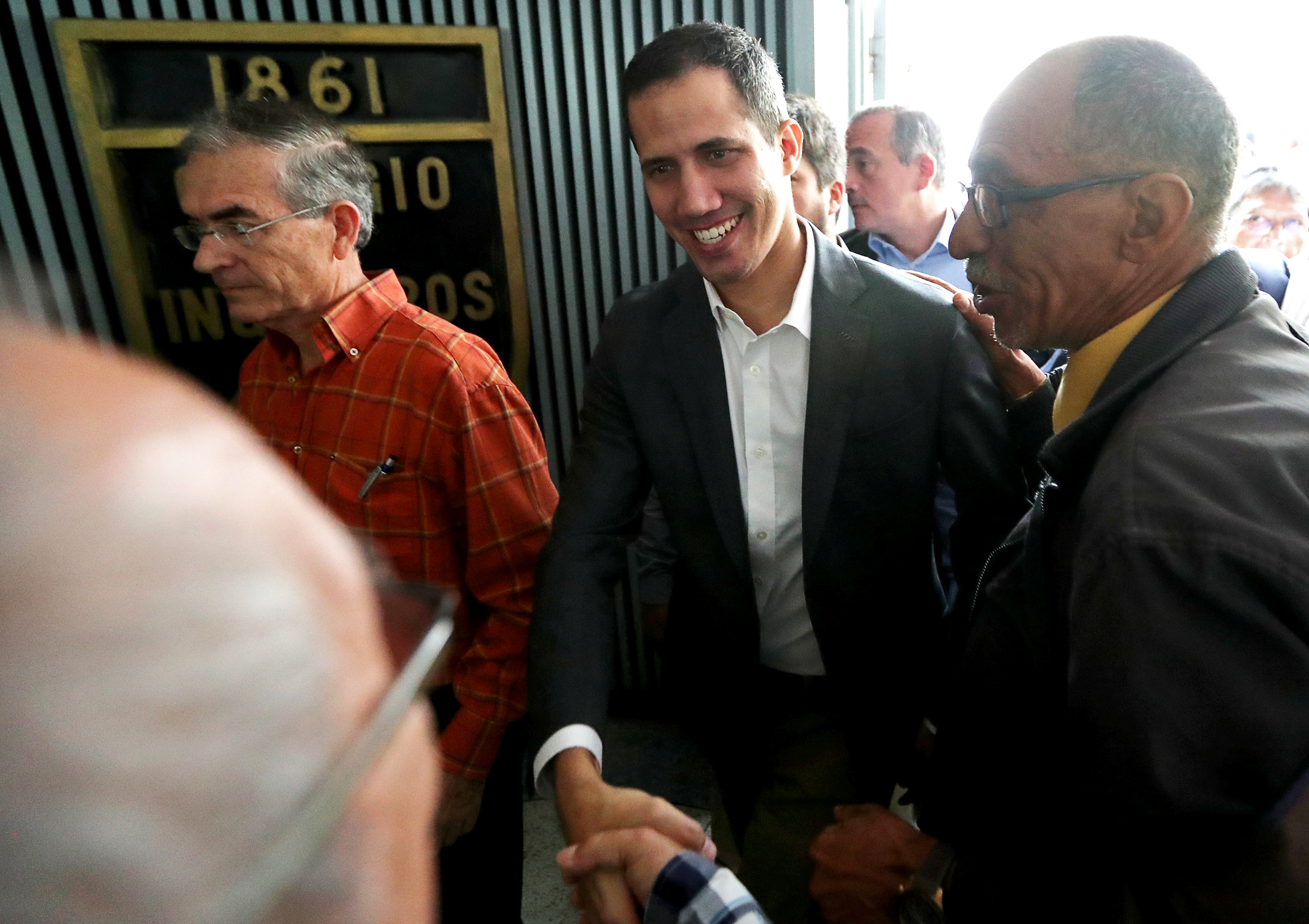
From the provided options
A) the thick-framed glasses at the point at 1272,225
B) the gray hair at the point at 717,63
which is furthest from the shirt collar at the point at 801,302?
the thick-framed glasses at the point at 1272,225

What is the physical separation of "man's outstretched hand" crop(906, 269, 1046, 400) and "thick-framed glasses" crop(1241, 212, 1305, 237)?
280 centimetres

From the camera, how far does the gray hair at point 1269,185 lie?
3.58 metres

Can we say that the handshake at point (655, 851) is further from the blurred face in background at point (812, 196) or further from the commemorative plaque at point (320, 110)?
the blurred face in background at point (812, 196)

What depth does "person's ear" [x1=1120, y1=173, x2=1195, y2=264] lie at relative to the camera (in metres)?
1.29

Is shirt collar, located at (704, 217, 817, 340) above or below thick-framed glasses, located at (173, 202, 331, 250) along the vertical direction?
below

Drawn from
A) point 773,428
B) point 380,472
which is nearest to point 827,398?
point 773,428

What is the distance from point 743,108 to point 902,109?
1867mm

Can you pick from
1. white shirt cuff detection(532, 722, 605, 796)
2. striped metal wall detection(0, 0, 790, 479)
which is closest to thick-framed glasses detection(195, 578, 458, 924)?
white shirt cuff detection(532, 722, 605, 796)

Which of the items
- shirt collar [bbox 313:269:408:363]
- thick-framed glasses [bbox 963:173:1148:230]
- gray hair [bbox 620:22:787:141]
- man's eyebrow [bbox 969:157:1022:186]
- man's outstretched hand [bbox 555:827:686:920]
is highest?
gray hair [bbox 620:22:787:141]

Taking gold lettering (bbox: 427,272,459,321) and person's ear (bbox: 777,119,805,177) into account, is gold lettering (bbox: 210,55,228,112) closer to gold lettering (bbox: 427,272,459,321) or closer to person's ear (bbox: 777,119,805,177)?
gold lettering (bbox: 427,272,459,321)

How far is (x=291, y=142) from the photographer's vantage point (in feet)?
6.35

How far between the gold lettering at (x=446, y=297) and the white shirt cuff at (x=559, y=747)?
5.50 ft

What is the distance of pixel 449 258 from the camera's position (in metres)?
2.66

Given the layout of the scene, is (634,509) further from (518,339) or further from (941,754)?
(518,339)
